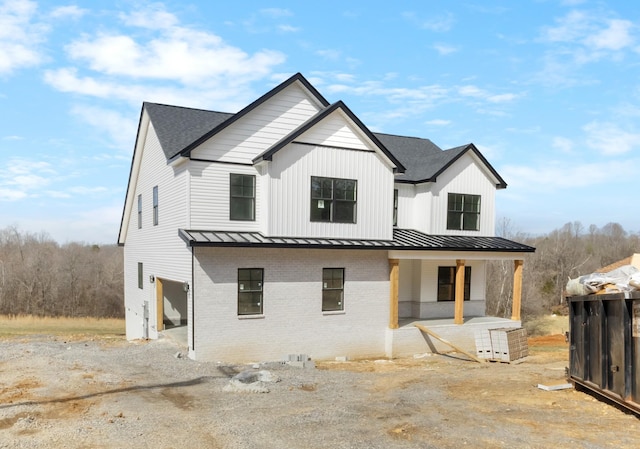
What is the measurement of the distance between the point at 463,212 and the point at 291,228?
863 centimetres

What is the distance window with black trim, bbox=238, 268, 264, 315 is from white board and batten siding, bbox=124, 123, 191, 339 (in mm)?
1722

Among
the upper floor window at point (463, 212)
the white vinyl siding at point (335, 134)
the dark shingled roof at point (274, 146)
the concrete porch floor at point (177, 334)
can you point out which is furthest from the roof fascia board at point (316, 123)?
the concrete porch floor at point (177, 334)

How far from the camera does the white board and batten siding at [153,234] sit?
690 inches

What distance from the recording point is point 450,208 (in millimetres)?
21891

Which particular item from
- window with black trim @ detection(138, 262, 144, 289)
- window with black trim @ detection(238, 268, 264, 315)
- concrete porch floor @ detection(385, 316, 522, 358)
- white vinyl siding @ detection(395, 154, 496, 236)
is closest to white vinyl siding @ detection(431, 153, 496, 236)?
white vinyl siding @ detection(395, 154, 496, 236)

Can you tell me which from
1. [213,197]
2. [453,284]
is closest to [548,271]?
[453,284]

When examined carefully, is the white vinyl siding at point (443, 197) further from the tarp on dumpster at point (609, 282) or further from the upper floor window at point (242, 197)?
the tarp on dumpster at point (609, 282)

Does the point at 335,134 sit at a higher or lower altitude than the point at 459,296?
higher

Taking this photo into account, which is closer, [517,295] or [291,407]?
[291,407]

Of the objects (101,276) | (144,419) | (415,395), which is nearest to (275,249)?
(415,395)

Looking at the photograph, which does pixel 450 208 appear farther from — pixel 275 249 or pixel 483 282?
pixel 275 249

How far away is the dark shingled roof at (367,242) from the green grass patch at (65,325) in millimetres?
25804

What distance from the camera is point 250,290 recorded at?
16688 mm

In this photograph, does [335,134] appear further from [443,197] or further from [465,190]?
[465,190]
